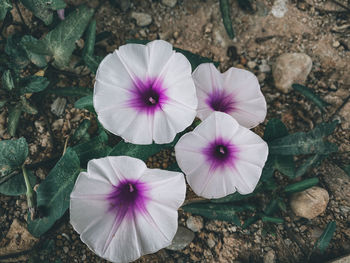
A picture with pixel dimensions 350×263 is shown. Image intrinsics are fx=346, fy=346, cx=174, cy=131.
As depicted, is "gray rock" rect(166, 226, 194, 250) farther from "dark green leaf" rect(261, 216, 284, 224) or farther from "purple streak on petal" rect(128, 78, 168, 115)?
"purple streak on petal" rect(128, 78, 168, 115)

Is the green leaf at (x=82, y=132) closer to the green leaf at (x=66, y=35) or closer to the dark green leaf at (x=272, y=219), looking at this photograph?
the green leaf at (x=66, y=35)

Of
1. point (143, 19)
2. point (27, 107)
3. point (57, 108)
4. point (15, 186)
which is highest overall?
point (143, 19)

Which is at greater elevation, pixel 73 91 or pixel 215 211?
pixel 73 91

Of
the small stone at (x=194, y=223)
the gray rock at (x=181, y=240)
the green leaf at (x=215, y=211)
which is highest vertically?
the green leaf at (x=215, y=211)

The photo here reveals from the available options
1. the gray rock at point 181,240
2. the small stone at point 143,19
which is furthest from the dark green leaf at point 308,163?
the small stone at point 143,19

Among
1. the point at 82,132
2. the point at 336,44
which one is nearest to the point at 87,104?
the point at 82,132

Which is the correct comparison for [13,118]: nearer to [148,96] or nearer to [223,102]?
[148,96]
